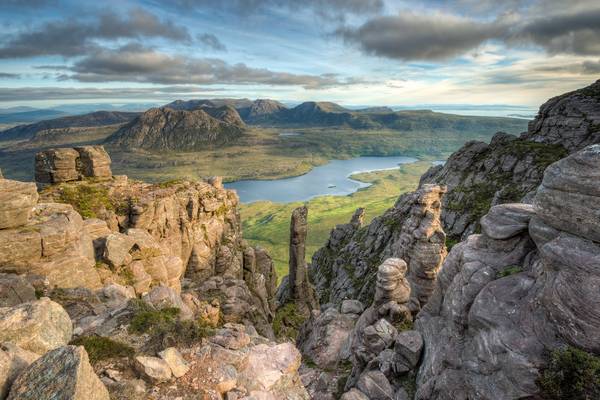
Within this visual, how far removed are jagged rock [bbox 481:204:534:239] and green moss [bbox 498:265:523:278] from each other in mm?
2090

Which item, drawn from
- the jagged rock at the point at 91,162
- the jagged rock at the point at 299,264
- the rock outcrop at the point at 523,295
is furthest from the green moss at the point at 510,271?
the jagged rock at the point at 91,162

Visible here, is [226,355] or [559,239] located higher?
[559,239]

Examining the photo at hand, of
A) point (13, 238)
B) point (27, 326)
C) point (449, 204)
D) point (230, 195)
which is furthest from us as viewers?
point (449, 204)

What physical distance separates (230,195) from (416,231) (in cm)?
4199

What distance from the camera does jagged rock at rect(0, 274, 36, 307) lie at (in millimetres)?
21059

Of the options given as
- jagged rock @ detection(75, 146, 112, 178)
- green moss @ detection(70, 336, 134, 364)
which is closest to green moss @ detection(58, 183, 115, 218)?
jagged rock @ detection(75, 146, 112, 178)

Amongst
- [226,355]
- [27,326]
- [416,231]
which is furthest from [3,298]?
[416,231]

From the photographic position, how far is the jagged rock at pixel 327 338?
112 feet

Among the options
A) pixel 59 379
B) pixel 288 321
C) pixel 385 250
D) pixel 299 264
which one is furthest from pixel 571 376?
pixel 385 250

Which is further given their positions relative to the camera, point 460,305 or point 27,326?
point 460,305

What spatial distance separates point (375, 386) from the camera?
22.8 m

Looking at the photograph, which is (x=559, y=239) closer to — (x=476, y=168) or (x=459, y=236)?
(x=459, y=236)

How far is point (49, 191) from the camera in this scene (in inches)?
1719

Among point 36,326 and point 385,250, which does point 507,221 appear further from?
point 385,250
